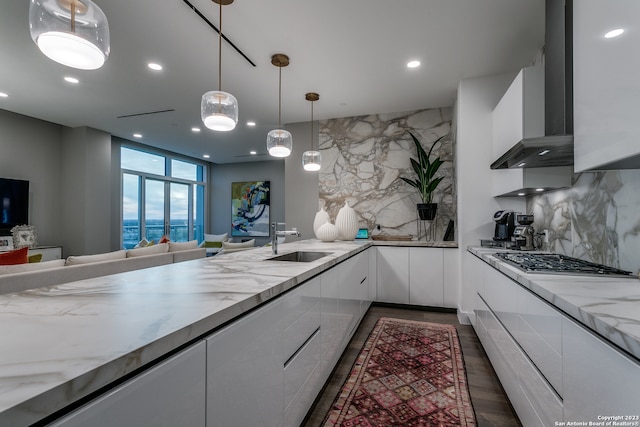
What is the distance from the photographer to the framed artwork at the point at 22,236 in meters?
4.39

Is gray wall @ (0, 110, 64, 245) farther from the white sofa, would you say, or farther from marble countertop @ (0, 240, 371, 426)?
marble countertop @ (0, 240, 371, 426)

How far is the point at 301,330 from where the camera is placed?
1424mm

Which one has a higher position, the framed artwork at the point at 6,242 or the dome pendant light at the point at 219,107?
the dome pendant light at the point at 219,107

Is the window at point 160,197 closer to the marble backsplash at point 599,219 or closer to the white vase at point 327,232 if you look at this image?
the white vase at point 327,232

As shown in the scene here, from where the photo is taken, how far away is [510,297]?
62.9 inches

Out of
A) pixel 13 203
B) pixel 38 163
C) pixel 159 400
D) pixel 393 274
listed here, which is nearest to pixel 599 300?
pixel 159 400

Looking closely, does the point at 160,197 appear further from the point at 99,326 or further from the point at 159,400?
the point at 159,400

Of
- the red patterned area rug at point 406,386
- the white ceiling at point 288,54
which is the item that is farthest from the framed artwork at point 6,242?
the red patterned area rug at point 406,386

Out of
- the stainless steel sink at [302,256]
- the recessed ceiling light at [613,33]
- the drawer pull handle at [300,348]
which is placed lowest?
the drawer pull handle at [300,348]

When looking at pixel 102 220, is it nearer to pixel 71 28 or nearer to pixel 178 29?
pixel 178 29

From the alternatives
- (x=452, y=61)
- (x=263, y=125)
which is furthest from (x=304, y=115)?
(x=452, y=61)

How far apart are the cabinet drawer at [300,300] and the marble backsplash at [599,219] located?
1524 millimetres

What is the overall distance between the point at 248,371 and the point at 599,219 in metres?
2.02

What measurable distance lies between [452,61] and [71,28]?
2913 mm
